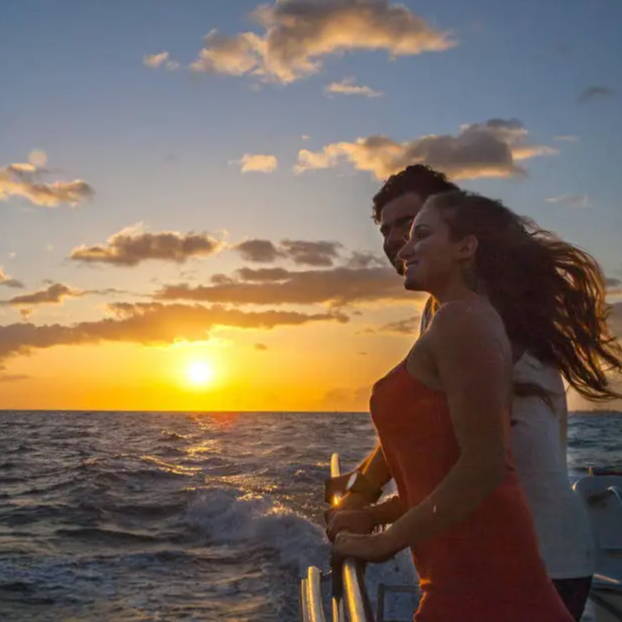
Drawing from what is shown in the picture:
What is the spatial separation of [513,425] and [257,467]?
23.2 meters

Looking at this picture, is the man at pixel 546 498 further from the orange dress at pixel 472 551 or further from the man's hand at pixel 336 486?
the orange dress at pixel 472 551

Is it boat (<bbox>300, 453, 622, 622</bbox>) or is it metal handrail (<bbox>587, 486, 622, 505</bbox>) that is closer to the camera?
boat (<bbox>300, 453, 622, 622</bbox>)

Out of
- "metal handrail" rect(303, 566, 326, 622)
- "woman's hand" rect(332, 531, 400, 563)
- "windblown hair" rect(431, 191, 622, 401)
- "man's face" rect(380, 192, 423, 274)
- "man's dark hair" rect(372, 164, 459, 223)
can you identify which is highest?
"man's dark hair" rect(372, 164, 459, 223)

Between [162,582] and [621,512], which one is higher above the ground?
[621,512]

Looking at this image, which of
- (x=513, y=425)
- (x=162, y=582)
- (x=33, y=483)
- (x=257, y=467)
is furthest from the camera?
(x=257, y=467)

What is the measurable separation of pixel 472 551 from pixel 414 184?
7.15ft

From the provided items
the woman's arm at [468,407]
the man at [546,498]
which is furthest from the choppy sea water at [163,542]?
the woman's arm at [468,407]

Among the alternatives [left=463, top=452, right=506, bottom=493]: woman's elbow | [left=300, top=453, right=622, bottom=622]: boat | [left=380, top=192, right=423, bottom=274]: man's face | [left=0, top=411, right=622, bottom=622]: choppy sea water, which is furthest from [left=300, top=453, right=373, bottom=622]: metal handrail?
[left=0, top=411, right=622, bottom=622]: choppy sea water

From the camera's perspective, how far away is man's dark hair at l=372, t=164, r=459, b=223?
358cm

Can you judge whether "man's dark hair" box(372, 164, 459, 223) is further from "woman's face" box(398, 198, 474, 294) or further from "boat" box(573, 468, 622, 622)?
"boat" box(573, 468, 622, 622)

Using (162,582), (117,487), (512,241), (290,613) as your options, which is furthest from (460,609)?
(117,487)

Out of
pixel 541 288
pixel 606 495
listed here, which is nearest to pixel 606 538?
pixel 606 495

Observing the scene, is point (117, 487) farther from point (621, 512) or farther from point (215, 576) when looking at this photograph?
point (621, 512)

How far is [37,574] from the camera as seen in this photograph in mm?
10773
